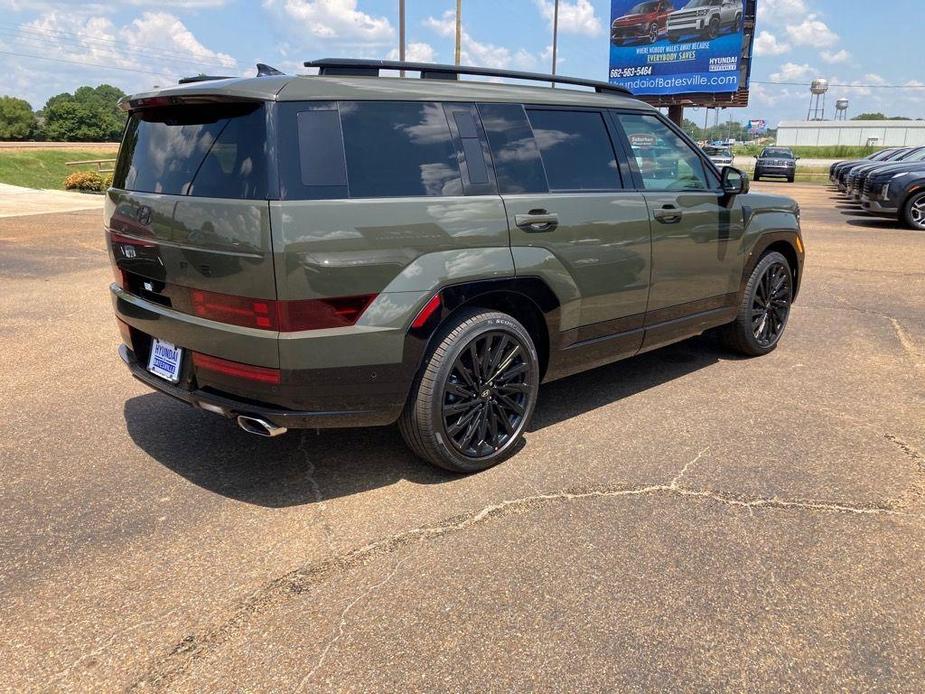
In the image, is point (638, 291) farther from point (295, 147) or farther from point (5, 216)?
point (5, 216)

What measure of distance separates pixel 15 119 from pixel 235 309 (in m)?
85.1

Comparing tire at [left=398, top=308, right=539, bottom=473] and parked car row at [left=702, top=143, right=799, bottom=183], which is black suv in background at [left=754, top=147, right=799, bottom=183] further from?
tire at [left=398, top=308, right=539, bottom=473]

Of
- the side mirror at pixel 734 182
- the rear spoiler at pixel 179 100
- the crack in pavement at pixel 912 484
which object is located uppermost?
the rear spoiler at pixel 179 100

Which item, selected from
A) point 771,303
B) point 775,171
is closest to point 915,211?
point 771,303

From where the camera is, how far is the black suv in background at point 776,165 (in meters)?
31.8

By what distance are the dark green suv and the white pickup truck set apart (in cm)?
3511

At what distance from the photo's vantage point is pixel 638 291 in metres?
4.27

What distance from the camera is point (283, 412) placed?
121 inches

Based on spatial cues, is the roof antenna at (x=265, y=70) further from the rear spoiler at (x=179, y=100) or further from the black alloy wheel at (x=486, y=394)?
the black alloy wheel at (x=486, y=394)

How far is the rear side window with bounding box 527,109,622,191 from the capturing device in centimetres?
388

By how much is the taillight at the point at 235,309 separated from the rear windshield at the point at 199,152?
1.37 feet

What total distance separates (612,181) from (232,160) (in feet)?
7.06

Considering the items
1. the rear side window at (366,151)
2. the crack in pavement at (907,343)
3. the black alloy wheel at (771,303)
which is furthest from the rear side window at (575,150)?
the crack in pavement at (907,343)

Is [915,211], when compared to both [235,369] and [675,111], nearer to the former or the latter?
[235,369]
